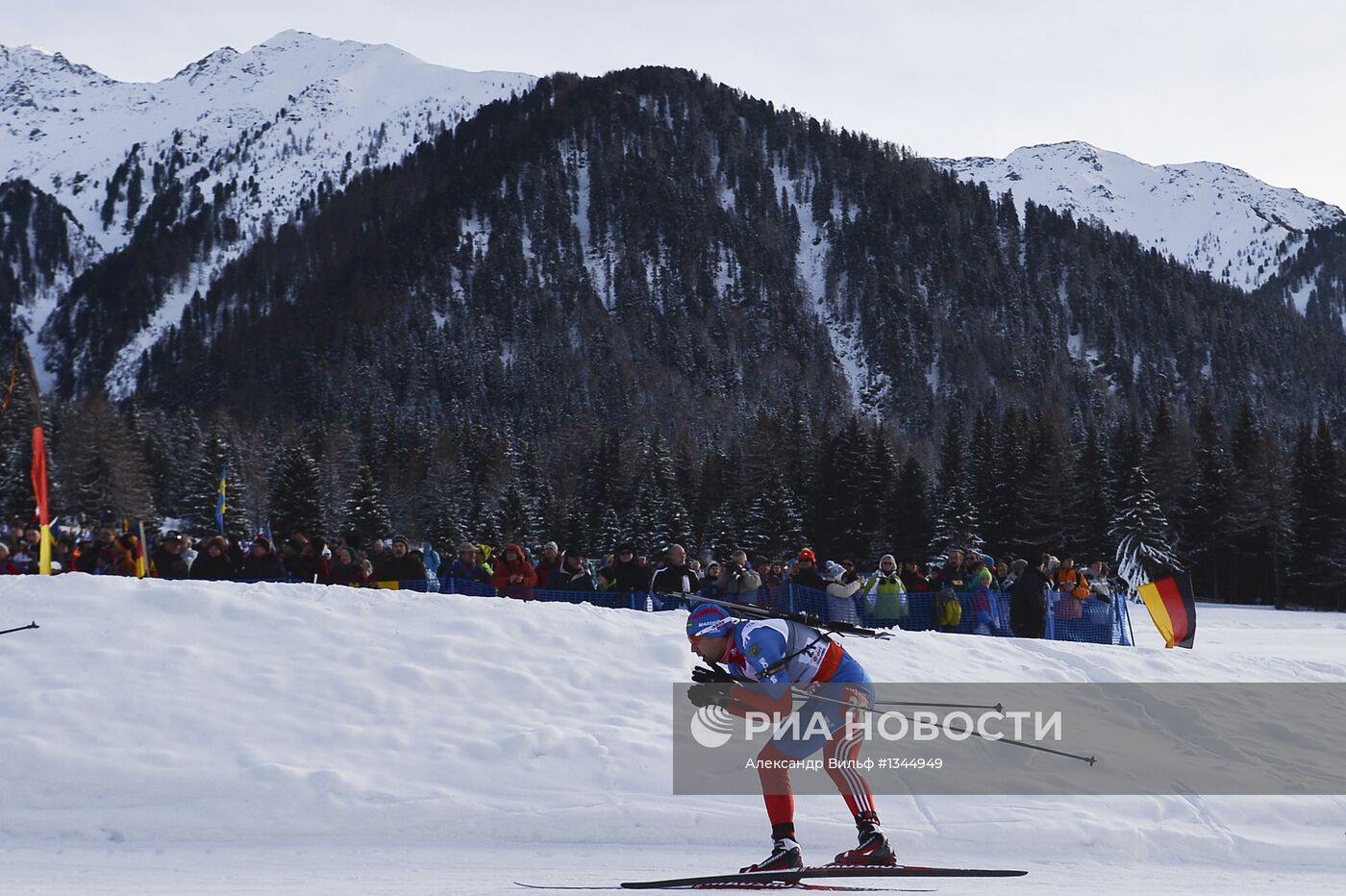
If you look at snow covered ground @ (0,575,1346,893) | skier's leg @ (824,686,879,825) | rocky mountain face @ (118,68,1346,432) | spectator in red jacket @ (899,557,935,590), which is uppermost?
rocky mountain face @ (118,68,1346,432)

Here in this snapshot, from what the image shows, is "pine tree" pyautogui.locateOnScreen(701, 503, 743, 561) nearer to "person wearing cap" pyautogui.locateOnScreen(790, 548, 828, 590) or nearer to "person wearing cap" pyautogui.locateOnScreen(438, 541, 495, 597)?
"person wearing cap" pyautogui.locateOnScreen(790, 548, 828, 590)

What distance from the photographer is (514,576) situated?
A: 14.0 meters

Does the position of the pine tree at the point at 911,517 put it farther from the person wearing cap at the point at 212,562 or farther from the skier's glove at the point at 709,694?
the skier's glove at the point at 709,694

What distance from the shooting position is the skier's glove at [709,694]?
6613 millimetres

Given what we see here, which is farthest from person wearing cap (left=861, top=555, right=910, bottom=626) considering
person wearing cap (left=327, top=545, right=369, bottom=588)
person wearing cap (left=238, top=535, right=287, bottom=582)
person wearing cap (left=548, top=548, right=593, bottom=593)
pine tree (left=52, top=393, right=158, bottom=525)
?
pine tree (left=52, top=393, right=158, bottom=525)

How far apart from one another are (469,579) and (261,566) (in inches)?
97.3

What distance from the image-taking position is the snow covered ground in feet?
24.3

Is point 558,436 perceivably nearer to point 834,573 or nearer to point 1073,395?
point 1073,395

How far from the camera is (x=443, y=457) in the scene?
8656cm

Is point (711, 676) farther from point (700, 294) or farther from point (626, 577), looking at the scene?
point (700, 294)

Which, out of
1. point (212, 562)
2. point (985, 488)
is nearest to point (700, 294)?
point (985, 488)

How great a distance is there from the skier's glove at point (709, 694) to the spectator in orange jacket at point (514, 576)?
293 inches

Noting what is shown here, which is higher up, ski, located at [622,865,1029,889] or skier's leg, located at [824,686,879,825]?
skier's leg, located at [824,686,879,825]

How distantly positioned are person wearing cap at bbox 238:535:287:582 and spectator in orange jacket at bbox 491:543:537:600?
2.55 metres
